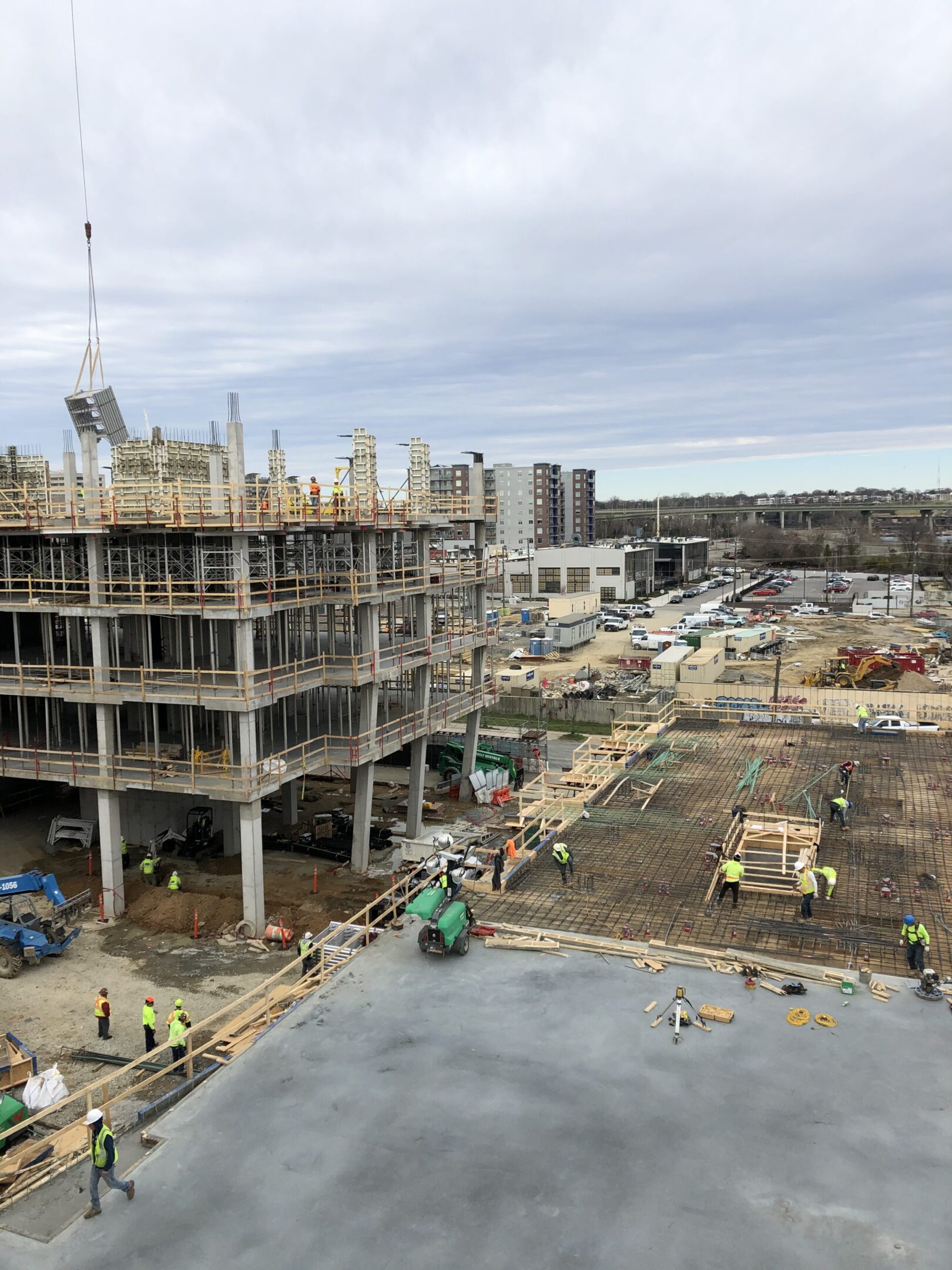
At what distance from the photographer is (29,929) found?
24766mm

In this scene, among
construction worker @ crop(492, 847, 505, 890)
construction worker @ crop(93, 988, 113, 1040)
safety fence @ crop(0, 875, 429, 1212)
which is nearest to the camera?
safety fence @ crop(0, 875, 429, 1212)

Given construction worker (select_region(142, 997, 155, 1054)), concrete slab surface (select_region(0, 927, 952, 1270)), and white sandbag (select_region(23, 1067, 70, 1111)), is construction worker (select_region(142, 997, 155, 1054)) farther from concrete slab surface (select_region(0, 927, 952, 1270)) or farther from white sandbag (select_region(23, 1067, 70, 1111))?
concrete slab surface (select_region(0, 927, 952, 1270))

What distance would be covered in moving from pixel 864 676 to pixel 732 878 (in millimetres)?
43887

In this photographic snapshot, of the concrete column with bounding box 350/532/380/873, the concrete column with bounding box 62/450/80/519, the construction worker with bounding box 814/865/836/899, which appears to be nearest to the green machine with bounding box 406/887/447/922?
the construction worker with bounding box 814/865/836/899

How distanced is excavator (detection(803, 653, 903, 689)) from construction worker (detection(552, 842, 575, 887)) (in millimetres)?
39721

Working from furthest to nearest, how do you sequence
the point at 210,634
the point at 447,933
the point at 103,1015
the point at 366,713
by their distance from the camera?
the point at 366,713 < the point at 210,634 < the point at 103,1015 < the point at 447,933

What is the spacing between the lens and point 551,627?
256 ft

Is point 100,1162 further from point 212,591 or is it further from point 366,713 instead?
point 366,713

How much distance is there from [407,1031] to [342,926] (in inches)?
174

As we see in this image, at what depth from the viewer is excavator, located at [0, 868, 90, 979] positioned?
24422mm

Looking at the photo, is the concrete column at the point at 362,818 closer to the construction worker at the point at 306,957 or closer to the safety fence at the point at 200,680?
the safety fence at the point at 200,680

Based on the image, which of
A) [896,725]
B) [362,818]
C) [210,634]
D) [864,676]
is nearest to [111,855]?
[210,634]

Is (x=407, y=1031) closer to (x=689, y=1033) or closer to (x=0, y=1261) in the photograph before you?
(x=689, y=1033)

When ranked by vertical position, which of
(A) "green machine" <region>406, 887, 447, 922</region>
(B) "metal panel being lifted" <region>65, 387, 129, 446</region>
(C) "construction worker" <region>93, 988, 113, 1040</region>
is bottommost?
(C) "construction worker" <region>93, 988, 113, 1040</region>
